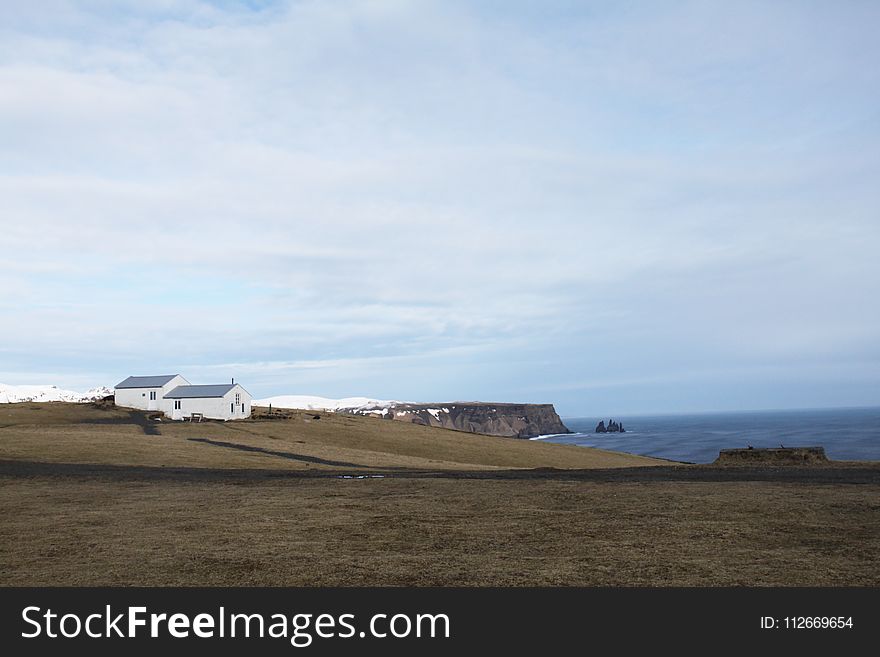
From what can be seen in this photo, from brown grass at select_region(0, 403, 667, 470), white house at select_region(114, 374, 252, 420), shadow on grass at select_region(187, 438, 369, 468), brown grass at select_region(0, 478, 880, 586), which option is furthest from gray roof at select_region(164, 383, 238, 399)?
brown grass at select_region(0, 478, 880, 586)

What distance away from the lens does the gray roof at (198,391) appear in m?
87.4

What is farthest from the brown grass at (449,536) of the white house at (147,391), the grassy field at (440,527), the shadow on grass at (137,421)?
the white house at (147,391)

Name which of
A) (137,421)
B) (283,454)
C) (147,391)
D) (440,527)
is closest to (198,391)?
(147,391)

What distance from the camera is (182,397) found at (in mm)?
89625

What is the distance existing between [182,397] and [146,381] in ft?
28.4

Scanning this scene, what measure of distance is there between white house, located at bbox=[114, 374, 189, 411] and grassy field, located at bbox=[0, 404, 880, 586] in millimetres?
59639

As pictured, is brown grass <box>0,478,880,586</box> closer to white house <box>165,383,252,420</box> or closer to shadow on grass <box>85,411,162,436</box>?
shadow on grass <box>85,411,162,436</box>

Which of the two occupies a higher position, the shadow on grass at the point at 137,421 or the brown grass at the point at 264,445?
the shadow on grass at the point at 137,421

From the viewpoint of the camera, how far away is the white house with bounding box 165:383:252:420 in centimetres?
8662

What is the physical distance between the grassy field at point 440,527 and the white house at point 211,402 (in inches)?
2058

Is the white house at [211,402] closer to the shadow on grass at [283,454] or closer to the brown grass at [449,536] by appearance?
the shadow on grass at [283,454]
